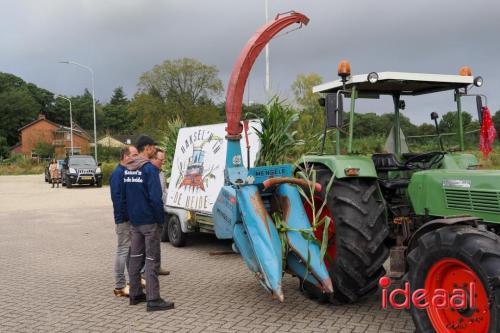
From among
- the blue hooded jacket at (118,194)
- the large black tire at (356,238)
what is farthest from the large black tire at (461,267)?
the blue hooded jacket at (118,194)

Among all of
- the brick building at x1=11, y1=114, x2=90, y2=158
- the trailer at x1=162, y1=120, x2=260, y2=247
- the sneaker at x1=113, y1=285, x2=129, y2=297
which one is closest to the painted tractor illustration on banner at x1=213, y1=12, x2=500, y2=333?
the sneaker at x1=113, y1=285, x2=129, y2=297

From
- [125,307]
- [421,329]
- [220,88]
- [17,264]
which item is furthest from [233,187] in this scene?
[220,88]

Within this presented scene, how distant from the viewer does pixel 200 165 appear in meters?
8.88

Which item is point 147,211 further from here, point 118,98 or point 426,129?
point 118,98

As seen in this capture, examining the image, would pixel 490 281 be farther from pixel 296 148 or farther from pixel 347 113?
pixel 296 148

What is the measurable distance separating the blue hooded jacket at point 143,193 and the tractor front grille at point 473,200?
286 cm

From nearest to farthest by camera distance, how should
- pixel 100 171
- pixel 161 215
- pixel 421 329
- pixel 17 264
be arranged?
pixel 421 329 → pixel 161 215 → pixel 17 264 → pixel 100 171

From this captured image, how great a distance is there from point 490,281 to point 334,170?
205 centimetres

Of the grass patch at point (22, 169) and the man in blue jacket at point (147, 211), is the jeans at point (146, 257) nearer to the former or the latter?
the man in blue jacket at point (147, 211)

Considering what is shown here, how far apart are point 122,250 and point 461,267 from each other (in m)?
3.80

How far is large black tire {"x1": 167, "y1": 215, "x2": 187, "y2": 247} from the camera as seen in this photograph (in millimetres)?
9102

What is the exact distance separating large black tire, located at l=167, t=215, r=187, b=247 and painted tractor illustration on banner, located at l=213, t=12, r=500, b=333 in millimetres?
3400

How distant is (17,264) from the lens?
26.5 ft

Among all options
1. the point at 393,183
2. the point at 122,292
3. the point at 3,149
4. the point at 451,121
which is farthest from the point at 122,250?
the point at 3,149
